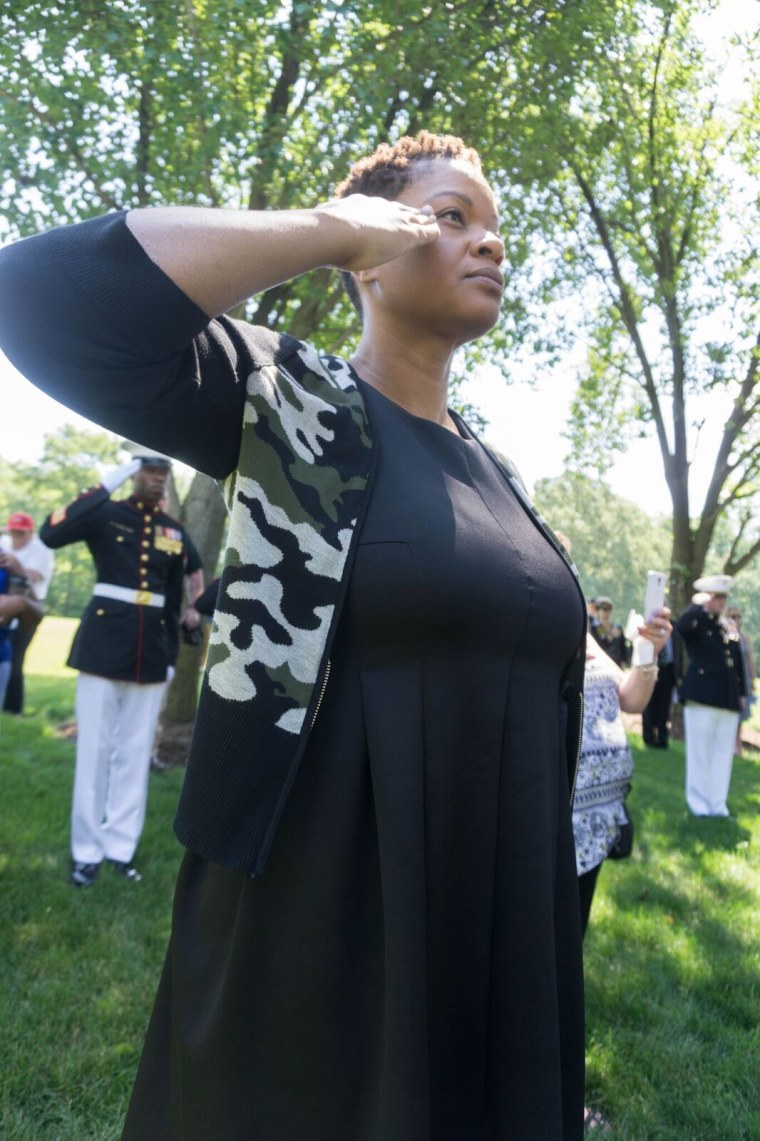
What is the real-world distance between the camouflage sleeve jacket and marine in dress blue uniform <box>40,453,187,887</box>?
14.2 ft

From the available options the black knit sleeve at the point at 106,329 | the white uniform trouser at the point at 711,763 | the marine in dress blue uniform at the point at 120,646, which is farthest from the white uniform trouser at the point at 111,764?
the white uniform trouser at the point at 711,763

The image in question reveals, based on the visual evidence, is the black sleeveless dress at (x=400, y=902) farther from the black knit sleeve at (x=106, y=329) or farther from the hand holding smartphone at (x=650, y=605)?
the hand holding smartphone at (x=650, y=605)

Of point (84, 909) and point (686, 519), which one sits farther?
point (686, 519)

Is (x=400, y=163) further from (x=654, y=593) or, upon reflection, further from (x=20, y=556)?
(x=20, y=556)

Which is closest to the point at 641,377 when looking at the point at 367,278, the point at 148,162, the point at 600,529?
the point at 148,162

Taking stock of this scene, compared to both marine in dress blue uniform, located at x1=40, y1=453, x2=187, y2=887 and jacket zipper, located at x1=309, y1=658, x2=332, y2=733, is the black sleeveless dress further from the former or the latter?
marine in dress blue uniform, located at x1=40, y1=453, x2=187, y2=887

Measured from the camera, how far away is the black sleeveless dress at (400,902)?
1.31 m

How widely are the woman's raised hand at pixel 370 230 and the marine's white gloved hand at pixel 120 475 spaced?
4441 mm

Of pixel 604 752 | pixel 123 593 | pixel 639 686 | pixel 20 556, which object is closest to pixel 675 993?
pixel 604 752

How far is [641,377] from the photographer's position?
16.7 m

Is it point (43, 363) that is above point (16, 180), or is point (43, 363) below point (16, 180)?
below

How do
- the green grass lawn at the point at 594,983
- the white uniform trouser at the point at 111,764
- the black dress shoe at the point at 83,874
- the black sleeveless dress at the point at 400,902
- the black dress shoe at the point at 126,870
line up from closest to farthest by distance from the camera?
the black sleeveless dress at the point at 400,902 < the green grass lawn at the point at 594,983 < the black dress shoe at the point at 83,874 < the black dress shoe at the point at 126,870 < the white uniform trouser at the point at 111,764

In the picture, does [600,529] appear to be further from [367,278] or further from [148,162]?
[367,278]

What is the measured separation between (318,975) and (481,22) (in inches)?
376
